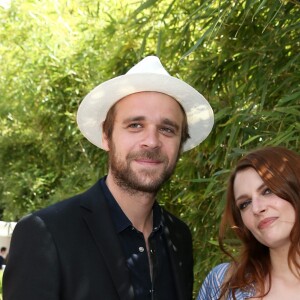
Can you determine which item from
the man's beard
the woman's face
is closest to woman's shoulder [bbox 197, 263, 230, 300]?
the woman's face

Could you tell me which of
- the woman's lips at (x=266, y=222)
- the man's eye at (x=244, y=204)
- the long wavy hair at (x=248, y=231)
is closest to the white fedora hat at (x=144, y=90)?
the long wavy hair at (x=248, y=231)

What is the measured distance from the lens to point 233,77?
3.76 m

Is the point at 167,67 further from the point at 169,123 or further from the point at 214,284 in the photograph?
the point at 214,284

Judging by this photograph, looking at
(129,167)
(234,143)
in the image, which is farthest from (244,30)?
(129,167)

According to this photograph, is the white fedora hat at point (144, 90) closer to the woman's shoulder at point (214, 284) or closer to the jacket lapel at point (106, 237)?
the jacket lapel at point (106, 237)

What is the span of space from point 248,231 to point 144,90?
1.90ft

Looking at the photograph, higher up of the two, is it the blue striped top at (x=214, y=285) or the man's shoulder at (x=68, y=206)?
the man's shoulder at (x=68, y=206)

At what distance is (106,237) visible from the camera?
2.31 m

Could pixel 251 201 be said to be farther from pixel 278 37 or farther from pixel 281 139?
pixel 278 37

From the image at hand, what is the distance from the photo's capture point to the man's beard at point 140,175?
7.57ft

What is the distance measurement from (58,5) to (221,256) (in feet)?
11.1

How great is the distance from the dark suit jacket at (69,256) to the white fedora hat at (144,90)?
12.5 inches

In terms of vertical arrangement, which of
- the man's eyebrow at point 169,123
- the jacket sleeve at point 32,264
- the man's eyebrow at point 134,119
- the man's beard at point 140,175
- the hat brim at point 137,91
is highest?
the hat brim at point 137,91

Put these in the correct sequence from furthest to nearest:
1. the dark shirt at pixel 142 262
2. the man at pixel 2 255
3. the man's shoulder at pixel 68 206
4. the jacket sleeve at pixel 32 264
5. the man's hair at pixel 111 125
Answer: the man at pixel 2 255, the man's hair at pixel 111 125, the dark shirt at pixel 142 262, the man's shoulder at pixel 68 206, the jacket sleeve at pixel 32 264
